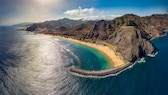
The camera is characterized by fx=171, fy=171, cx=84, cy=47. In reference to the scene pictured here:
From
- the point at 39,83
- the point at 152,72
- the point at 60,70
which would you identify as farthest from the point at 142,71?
the point at 39,83

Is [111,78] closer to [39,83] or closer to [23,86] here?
[39,83]

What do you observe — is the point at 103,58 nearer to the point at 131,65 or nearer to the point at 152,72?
the point at 131,65

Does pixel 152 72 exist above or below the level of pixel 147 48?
below

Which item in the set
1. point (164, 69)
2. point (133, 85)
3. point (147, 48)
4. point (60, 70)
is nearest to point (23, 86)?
point (60, 70)

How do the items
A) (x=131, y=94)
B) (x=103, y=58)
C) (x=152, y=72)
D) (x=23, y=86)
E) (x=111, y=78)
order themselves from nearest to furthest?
(x=131, y=94)
(x=23, y=86)
(x=111, y=78)
(x=152, y=72)
(x=103, y=58)

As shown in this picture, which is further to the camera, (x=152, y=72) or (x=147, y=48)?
(x=147, y=48)

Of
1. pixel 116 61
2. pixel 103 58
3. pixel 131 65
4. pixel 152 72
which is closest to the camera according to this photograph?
pixel 152 72

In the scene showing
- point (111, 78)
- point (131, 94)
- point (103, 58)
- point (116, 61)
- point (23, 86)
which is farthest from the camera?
point (103, 58)

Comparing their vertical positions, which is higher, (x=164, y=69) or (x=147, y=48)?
(x=147, y=48)

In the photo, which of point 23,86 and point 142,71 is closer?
point 23,86
